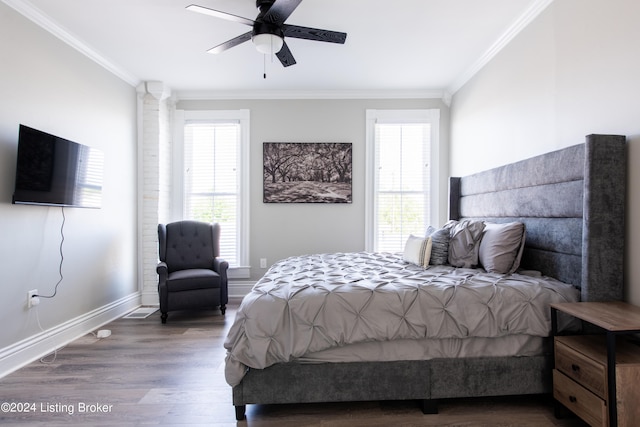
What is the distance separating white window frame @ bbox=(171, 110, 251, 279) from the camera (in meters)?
4.45

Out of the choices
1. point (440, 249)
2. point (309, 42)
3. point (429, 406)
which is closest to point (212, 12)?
point (309, 42)

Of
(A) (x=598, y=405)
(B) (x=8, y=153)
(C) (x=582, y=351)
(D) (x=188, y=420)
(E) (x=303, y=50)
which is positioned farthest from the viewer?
(E) (x=303, y=50)

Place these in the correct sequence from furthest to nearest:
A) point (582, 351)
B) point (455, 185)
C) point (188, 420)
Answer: point (455, 185) → point (188, 420) → point (582, 351)

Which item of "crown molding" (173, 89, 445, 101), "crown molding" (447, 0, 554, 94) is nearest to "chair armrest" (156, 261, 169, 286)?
"crown molding" (173, 89, 445, 101)

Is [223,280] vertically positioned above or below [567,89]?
below

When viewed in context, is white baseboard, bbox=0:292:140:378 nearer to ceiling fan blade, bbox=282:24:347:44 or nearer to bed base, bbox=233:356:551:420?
bed base, bbox=233:356:551:420

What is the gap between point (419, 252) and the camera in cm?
278

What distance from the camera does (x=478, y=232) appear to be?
2.70m

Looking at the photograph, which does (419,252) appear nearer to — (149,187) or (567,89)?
(567,89)

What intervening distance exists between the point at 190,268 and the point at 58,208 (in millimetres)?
1496

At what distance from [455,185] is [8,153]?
4.31 metres

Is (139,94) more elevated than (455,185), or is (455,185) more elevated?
(139,94)

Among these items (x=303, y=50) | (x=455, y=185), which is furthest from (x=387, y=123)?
(x=303, y=50)

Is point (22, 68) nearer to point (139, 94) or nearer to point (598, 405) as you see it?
point (139, 94)
